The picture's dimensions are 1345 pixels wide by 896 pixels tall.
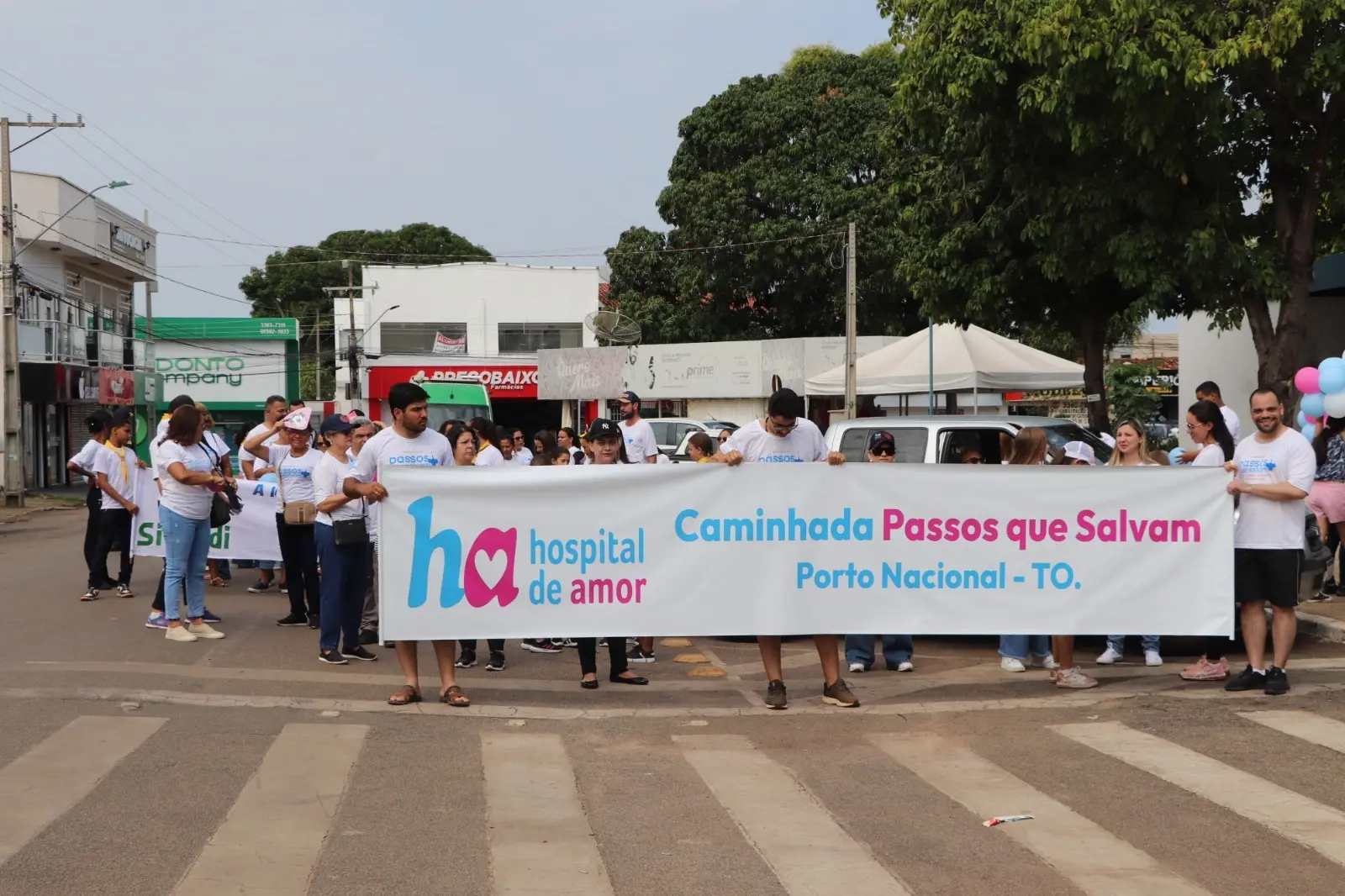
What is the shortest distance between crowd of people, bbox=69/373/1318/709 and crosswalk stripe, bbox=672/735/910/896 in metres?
1.38

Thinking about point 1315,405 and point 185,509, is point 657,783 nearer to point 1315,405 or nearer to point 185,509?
point 185,509

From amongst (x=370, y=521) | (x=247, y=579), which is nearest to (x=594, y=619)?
(x=370, y=521)

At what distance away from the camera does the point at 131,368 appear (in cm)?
4903

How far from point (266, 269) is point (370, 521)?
78.0 meters

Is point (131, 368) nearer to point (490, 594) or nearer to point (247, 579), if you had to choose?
point (247, 579)

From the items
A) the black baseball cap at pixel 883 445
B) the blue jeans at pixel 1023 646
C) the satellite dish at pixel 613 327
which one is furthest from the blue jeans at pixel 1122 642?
the satellite dish at pixel 613 327

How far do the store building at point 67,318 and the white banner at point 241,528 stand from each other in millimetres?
26413

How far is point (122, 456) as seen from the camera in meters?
13.8

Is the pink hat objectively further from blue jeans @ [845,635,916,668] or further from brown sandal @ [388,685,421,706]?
blue jeans @ [845,635,916,668]

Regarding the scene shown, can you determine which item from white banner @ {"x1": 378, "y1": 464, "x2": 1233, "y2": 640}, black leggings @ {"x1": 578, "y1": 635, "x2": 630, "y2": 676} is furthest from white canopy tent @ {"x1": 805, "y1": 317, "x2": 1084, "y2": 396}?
black leggings @ {"x1": 578, "y1": 635, "x2": 630, "y2": 676}

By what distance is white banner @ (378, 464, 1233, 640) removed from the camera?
8.74 m

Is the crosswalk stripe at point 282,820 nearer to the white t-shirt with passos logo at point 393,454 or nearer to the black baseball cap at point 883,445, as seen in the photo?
the white t-shirt with passos logo at point 393,454

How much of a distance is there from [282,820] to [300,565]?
623 centimetres

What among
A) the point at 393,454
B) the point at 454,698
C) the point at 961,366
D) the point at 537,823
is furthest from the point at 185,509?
the point at 961,366
